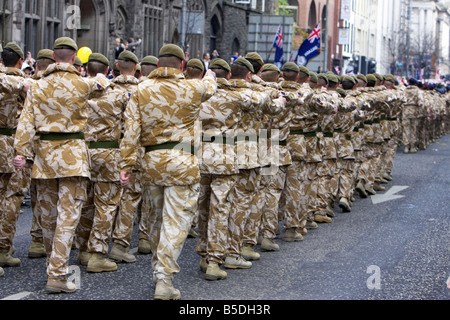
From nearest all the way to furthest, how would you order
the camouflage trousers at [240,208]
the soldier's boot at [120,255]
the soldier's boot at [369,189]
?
1. the camouflage trousers at [240,208]
2. the soldier's boot at [120,255]
3. the soldier's boot at [369,189]

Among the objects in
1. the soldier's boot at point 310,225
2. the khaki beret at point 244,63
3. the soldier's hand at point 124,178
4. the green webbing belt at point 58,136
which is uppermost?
the khaki beret at point 244,63

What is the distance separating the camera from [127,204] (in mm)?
9094

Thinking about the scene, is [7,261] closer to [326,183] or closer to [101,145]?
[101,145]

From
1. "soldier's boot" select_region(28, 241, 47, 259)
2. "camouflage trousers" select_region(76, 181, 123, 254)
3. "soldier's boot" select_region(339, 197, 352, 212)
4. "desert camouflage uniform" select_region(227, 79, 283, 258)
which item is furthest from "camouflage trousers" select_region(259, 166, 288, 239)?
"soldier's boot" select_region(339, 197, 352, 212)

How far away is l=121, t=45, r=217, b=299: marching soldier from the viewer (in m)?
7.05

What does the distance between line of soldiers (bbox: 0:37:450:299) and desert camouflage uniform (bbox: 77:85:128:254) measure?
0.01 m

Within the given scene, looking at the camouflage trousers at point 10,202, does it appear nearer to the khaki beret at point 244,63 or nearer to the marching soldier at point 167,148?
the marching soldier at point 167,148

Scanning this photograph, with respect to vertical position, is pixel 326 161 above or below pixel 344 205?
above

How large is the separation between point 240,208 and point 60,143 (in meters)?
2.05

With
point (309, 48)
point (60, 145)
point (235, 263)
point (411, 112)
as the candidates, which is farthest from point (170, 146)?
point (309, 48)

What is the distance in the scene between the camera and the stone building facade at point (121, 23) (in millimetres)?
23250

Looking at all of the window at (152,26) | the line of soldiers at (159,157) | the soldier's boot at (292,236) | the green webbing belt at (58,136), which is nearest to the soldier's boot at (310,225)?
the line of soldiers at (159,157)

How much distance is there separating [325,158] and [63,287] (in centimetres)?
587

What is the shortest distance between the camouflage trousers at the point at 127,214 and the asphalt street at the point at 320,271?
0.31 metres
